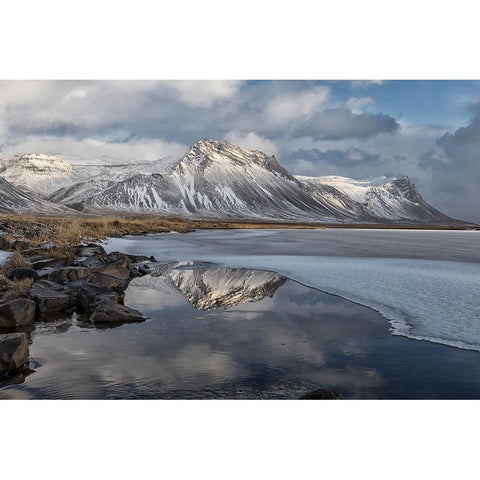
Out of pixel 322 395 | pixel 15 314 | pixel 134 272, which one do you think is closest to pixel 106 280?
pixel 15 314

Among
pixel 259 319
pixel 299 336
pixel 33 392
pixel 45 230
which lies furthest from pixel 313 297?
pixel 45 230

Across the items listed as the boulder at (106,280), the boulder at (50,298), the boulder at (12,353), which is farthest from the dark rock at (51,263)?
the boulder at (12,353)

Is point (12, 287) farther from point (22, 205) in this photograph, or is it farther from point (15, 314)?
point (22, 205)

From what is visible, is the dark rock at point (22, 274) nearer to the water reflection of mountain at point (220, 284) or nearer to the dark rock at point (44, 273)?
the dark rock at point (44, 273)

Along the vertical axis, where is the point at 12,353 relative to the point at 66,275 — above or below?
below

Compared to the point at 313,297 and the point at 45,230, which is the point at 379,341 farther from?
the point at 45,230

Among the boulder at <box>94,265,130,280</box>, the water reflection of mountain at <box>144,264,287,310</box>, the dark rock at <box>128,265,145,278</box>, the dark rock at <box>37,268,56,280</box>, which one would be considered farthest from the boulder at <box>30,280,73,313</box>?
the dark rock at <box>128,265,145,278</box>
